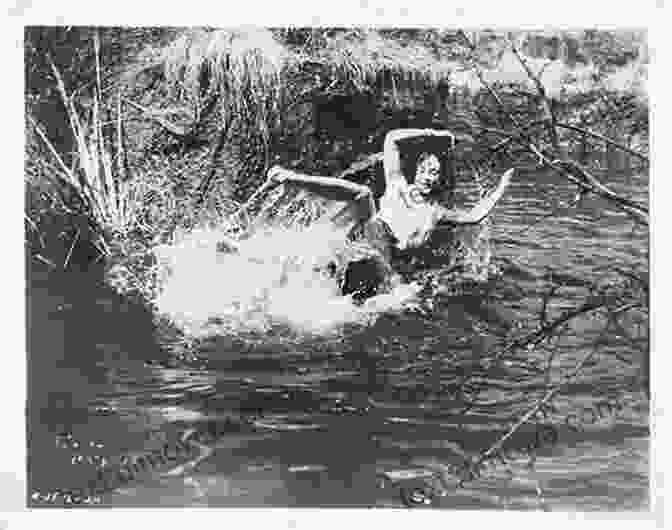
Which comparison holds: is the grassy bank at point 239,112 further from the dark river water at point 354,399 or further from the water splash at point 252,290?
the dark river water at point 354,399

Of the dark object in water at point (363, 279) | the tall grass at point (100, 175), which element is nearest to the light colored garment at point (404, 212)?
the dark object in water at point (363, 279)

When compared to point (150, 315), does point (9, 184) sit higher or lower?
higher

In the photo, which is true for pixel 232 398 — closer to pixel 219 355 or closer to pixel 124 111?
pixel 219 355

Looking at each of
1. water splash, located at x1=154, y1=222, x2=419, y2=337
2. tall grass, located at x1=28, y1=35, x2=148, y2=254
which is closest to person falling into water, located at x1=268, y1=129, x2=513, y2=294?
water splash, located at x1=154, y1=222, x2=419, y2=337

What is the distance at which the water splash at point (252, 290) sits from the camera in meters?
2.79

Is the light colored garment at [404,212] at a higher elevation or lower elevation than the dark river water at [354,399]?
higher

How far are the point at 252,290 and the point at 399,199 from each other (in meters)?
0.62

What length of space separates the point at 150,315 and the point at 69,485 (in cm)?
65

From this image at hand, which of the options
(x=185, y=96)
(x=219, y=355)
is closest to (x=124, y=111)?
(x=185, y=96)

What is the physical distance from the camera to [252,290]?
2799mm

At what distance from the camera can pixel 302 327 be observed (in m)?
2.79

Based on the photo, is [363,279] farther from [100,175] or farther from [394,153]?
[100,175]

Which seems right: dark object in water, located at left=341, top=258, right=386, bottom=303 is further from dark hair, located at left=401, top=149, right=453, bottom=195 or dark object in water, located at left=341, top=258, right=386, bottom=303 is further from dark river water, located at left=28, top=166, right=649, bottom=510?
dark hair, located at left=401, top=149, right=453, bottom=195

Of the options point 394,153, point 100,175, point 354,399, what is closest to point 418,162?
point 394,153
